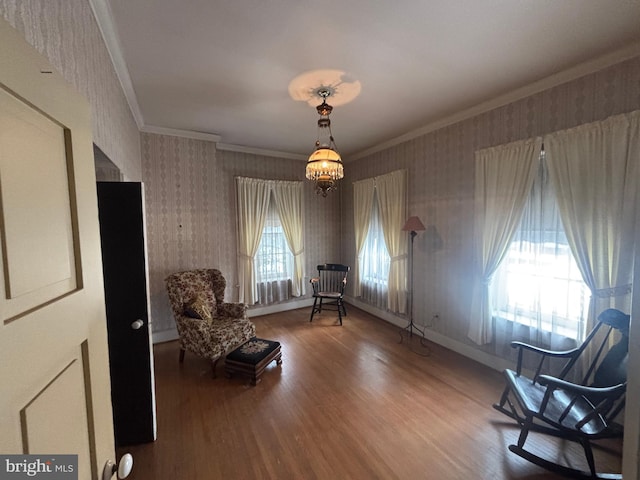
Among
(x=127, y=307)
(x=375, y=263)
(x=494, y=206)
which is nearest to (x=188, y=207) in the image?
(x=127, y=307)

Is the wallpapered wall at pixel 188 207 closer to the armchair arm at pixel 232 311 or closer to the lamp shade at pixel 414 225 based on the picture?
the armchair arm at pixel 232 311

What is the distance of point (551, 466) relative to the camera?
1.65m

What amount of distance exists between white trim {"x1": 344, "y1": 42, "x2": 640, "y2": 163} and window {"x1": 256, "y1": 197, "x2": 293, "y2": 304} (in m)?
2.53

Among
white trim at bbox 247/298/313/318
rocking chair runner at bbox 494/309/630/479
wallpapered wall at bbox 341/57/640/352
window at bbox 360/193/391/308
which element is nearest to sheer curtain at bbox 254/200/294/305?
white trim at bbox 247/298/313/318

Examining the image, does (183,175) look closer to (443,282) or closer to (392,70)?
(392,70)

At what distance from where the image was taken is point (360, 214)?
15.1ft

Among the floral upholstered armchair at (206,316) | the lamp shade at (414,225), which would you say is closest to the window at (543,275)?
the lamp shade at (414,225)

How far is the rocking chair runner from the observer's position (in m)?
1.58

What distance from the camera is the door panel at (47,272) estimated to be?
1.60ft

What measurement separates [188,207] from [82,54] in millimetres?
2485

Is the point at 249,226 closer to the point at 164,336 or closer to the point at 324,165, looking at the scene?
the point at 164,336

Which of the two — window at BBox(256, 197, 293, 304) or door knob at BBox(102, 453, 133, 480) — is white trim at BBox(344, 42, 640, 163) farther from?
door knob at BBox(102, 453, 133, 480)

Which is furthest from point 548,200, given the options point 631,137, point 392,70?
point 392,70

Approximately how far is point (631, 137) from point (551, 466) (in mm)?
2319
